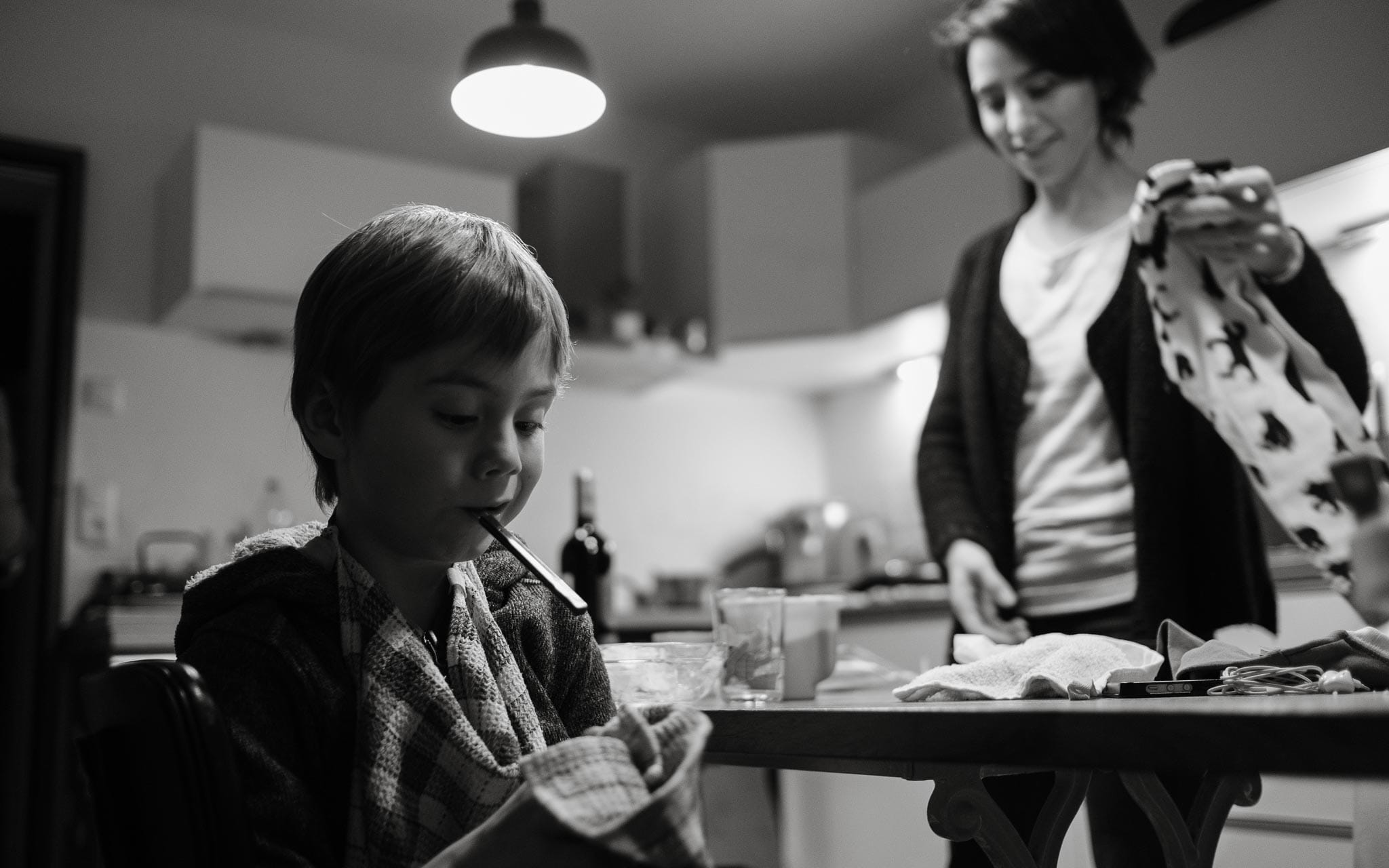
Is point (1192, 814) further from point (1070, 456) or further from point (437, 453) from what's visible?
point (437, 453)

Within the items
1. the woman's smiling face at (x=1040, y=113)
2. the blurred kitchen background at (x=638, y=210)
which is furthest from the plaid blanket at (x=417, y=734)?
the blurred kitchen background at (x=638, y=210)

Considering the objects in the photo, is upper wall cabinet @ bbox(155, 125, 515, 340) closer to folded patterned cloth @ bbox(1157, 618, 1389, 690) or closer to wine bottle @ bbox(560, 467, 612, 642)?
wine bottle @ bbox(560, 467, 612, 642)

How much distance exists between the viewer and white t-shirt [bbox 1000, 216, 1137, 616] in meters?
1.34

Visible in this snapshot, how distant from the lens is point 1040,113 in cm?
143

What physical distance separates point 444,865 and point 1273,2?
2.53 m

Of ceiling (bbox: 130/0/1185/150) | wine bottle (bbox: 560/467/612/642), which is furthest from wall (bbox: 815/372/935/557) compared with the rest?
wine bottle (bbox: 560/467/612/642)

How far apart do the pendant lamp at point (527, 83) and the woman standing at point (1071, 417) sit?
2.15 feet

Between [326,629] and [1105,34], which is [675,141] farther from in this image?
[326,629]

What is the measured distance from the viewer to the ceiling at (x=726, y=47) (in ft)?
11.0

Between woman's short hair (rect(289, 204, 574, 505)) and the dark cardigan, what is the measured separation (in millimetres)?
774

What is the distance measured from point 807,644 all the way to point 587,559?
0.54 metres

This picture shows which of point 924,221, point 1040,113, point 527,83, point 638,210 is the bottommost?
point 1040,113

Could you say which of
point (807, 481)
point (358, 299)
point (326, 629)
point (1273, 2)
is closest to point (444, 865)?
point (326, 629)

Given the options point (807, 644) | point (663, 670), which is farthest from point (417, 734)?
point (807, 644)
